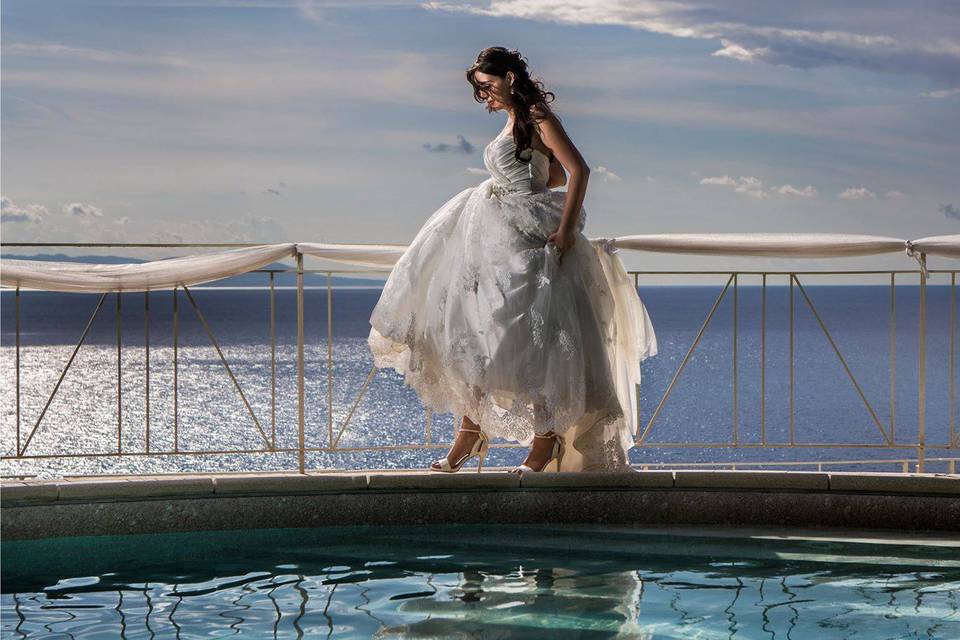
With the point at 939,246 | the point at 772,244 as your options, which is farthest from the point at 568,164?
the point at 939,246

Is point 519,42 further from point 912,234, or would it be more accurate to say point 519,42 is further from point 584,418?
point 584,418

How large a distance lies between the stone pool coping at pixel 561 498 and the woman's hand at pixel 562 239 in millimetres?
646

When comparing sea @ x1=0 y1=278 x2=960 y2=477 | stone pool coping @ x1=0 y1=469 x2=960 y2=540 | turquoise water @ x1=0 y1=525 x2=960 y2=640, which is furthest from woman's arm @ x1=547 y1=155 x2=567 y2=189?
sea @ x1=0 y1=278 x2=960 y2=477

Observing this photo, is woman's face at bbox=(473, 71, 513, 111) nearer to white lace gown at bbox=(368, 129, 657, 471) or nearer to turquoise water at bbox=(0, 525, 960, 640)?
white lace gown at bbox=(368, 129, 657, 471)

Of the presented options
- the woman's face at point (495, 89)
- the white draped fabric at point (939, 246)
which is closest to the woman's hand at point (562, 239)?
the woman's face at point (495, 89)

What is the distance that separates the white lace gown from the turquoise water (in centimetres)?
33

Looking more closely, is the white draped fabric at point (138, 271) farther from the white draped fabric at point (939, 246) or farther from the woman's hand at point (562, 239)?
the white draped fabric at point (939, 246)

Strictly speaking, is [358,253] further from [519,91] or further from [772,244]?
[772,244]

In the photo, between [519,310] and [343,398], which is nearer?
[519,310]

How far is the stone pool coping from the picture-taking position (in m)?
3.25

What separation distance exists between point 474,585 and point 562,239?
3.66 ft

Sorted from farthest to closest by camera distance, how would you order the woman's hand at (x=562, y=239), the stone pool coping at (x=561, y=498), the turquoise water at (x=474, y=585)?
the woman's hand at (x=562, y=239) < the stone pool coping at (x=561, y=498) < the turquoise water at (x=474, y=585)

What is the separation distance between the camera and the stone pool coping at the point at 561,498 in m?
3.25

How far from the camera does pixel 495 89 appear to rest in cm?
347
